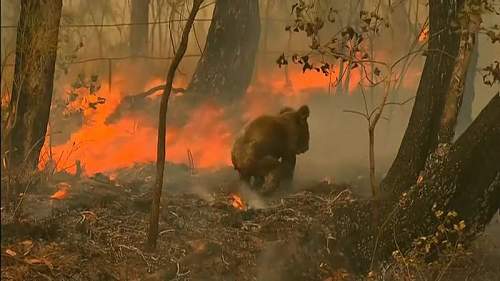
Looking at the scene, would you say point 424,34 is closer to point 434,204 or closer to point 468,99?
point 468,99

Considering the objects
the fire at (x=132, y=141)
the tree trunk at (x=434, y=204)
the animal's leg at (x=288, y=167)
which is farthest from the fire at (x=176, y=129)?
the tree trunk at (x=434, y=204)

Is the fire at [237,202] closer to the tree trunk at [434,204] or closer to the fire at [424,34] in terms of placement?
the tree trunk at [434,204]

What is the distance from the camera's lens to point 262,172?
531 centimetres

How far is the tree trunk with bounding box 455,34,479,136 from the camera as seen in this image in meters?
5.52

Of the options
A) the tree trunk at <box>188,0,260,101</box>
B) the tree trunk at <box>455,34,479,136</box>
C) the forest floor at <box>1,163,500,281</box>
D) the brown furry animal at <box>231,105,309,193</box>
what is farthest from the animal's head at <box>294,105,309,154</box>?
the tree trunk at <box>455,34,479,136</box>

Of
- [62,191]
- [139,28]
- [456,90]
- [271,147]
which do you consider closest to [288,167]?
[271,147]

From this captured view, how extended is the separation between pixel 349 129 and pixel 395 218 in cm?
80

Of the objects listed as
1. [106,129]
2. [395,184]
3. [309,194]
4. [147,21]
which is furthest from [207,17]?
[395,184]

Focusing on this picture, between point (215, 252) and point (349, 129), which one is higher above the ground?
point (349, 129)

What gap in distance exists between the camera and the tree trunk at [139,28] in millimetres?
5133

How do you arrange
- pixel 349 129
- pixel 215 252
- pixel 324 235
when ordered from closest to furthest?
1. pixel 215 252
2. pixel 324 235
3. pixel 349 129

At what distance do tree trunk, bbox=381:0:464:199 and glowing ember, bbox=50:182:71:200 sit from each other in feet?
7.23

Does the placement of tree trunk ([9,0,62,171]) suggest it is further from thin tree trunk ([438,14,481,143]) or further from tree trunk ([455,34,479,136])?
tree trunk ([455,34,479,136])

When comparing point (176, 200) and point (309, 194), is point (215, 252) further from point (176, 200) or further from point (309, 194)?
point (309, 194)
